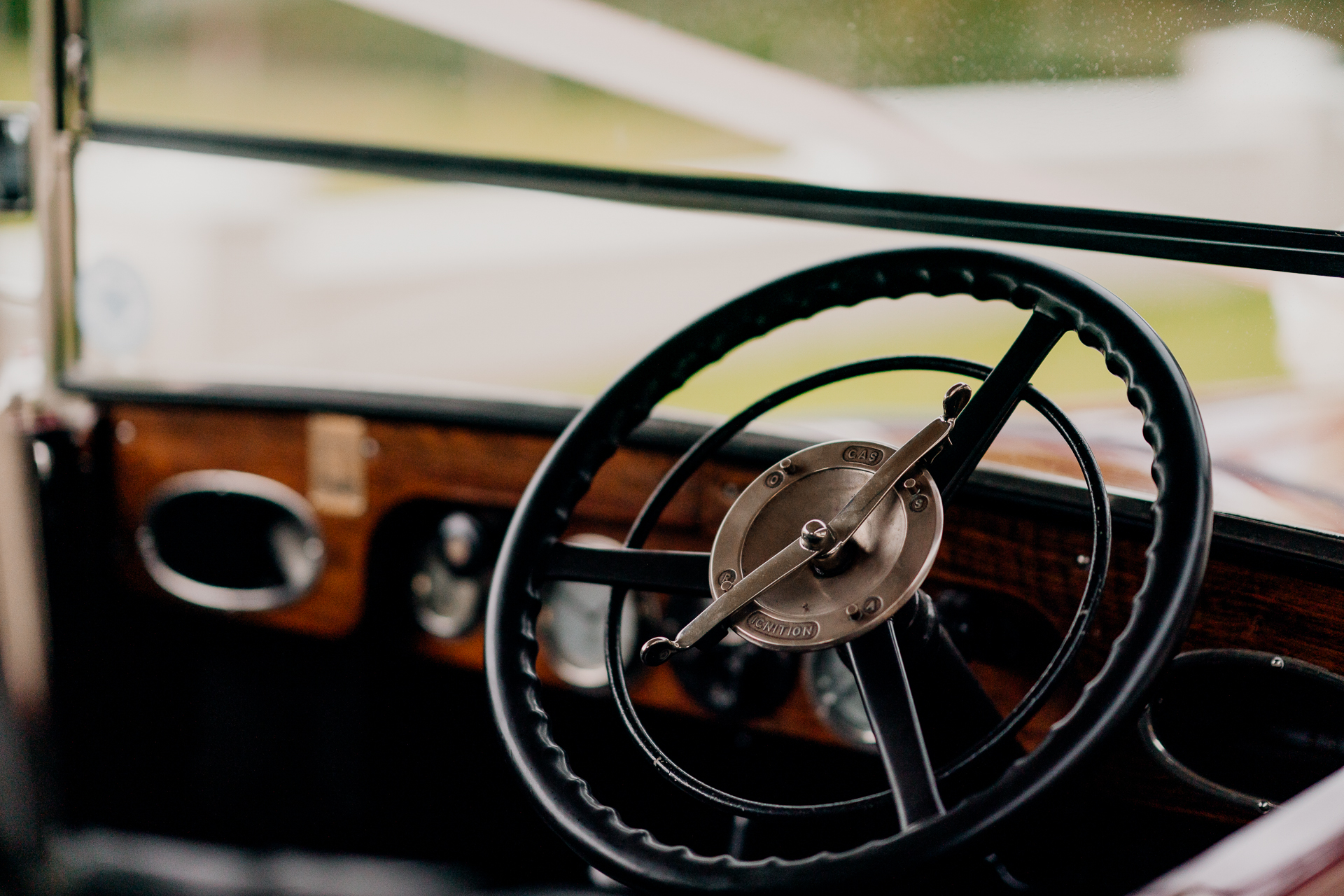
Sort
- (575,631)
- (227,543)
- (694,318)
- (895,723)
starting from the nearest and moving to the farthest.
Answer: (895,723), (694,318), (575,631), (227,543)

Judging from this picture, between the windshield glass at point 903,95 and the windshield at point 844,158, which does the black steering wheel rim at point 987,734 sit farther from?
the windshield glass at point 903,95

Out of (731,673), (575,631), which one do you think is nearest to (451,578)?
(575,631)

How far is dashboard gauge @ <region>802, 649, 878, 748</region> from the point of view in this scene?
1.39 meters

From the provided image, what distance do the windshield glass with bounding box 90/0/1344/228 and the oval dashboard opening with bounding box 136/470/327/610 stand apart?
22.3 inches

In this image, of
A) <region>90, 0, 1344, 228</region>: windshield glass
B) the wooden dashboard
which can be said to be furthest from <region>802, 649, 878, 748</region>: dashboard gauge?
<region>90, 0, 1344, 228</region>: windshield glass

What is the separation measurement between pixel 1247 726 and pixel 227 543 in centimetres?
149

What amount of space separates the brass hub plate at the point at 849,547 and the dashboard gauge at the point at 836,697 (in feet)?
1.50

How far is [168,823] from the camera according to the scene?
1847mm

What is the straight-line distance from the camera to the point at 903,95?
150 centimetres

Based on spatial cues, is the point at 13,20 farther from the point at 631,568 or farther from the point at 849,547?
the point at 849,547

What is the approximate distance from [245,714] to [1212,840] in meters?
1.50

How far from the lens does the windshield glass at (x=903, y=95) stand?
Result: 4.20 ft

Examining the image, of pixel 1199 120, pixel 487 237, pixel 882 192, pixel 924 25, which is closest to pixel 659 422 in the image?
pixel 882 192

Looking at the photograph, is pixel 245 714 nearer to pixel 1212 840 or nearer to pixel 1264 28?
pixel 1212 840
